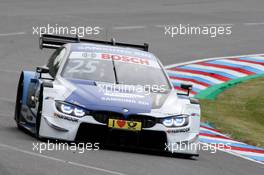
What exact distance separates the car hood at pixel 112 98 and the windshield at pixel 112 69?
0.34 metres

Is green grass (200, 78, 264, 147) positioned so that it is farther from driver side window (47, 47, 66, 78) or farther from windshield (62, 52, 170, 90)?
driver side window (47, 47, 66, 78)

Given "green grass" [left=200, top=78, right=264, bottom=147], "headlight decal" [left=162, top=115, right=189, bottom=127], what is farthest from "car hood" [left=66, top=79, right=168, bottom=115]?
"green grass" [left=200, top=78, right=264, bottom=147]

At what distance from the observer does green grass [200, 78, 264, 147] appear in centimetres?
1598

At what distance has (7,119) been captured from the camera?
14.2 meters

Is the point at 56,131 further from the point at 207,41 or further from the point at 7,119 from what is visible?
the point at 207,41

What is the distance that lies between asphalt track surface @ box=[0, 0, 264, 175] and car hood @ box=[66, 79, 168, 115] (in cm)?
54

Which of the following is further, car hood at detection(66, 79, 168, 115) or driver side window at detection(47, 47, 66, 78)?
driver side window at detection(47, 47, 66, 78)

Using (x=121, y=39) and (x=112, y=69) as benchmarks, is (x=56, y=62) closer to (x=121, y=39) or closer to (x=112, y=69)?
(x=112, y=69)

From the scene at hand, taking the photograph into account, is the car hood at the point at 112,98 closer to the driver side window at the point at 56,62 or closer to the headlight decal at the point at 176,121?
the headlight decal at the point at 176,121

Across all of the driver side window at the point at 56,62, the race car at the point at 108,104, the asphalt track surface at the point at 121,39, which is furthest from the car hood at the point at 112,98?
the driver side window at the point at 56,62

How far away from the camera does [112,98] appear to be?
39.1 feet

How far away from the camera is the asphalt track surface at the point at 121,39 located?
10602 millimetres

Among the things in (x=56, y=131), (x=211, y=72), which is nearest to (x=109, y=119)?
(x=56, y=131)

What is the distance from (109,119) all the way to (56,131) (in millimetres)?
648
